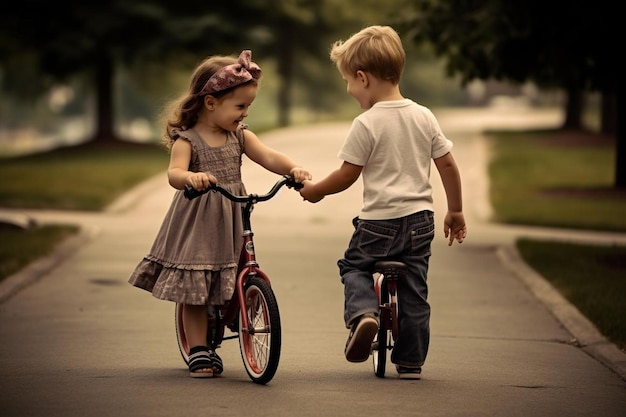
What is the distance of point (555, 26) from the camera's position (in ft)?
48.1

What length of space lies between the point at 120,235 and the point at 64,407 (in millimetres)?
10248

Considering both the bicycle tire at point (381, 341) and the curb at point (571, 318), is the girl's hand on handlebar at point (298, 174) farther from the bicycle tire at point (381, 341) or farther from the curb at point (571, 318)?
the curb at point (571, 318)

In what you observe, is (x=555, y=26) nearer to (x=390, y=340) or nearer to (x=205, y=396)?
(x=390, y=340)

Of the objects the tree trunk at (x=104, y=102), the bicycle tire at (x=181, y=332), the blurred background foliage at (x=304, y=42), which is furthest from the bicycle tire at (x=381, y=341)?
the tree trunk at (x=104, y=102)

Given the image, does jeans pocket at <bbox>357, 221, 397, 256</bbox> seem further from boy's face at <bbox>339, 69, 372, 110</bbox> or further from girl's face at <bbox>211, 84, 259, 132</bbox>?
girl's face at <bbox>211, 84, 259, 132</bbox>

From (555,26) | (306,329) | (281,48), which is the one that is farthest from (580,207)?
(281,48)

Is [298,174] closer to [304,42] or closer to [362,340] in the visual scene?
[362,340]

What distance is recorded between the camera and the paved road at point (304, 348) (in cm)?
646

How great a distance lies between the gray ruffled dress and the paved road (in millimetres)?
475

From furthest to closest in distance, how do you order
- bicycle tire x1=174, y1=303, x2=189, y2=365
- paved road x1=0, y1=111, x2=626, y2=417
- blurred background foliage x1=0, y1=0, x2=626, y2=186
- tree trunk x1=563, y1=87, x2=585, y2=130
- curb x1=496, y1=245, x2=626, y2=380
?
tree trunk x1=563, y1=87, x2=585, y2=130, blurred background foliage x1=0, y1=0, x2=626, y2=186, curb x1=496, y1=245, x2=626, y2=380, bicycle tire x1=174, y1=303, x2=189, y2=365, paved road x1=0, y1=111, x2=626, y2=417

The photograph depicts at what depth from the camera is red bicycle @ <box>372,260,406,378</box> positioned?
683cm

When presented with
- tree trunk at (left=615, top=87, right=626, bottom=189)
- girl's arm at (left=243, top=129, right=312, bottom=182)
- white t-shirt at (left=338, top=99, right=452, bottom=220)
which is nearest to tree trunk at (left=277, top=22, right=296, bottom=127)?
tree trunk at (left=615, top=87, right=626, bottom=189)

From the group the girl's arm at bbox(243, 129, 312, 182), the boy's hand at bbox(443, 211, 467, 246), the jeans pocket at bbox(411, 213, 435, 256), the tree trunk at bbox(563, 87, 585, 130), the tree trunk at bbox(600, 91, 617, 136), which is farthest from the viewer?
the tree trunk at bbox(563, 87, 585, 130)

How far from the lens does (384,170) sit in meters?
6.80
